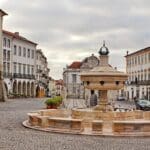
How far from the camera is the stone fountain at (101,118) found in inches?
618

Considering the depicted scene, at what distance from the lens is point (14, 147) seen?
41.3 ft

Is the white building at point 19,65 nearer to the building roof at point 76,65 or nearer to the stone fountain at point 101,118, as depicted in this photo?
the building roof at point 76,65

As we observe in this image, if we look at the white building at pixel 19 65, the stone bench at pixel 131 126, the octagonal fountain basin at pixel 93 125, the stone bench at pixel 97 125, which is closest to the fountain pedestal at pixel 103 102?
the octagonal fountain basin at pixel 93 125

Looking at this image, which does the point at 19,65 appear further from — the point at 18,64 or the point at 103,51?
the point at 103,51

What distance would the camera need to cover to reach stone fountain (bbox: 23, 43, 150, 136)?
15695 millimetres

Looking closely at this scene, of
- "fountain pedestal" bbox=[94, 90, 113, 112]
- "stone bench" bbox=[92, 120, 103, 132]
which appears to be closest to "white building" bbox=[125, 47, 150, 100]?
"fountain pedestal" bbox=[94, 90, 113, 112]

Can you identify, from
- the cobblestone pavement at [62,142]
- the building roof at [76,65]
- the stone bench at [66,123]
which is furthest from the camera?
the building roof at [76,65]

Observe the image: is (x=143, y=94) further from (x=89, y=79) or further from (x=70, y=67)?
(x=89, y=79)

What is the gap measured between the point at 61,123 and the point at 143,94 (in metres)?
62.2

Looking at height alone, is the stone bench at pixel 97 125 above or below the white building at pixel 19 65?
below

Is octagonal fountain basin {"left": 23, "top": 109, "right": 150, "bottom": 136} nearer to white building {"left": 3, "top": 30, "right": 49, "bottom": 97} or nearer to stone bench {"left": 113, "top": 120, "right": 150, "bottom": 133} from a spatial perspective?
stone bench {"left": 113, "top": 120, "right": 150, "bottom": 133}

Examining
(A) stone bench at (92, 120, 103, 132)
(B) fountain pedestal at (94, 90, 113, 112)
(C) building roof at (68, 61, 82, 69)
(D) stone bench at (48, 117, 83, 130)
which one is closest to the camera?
(A) stone bench at (92, 120, 103, 132)

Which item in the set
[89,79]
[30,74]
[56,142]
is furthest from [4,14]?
[56,142]

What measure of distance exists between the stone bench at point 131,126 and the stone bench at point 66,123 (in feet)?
4.40
